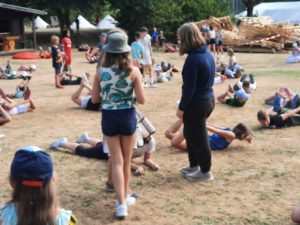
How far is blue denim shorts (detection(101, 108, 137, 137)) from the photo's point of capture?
16.2ft

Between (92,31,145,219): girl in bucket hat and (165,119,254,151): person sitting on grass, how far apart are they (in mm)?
2374

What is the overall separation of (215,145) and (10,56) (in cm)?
2285

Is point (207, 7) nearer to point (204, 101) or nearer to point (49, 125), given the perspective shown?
point (49, 125)

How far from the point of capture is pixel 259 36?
1095 inches

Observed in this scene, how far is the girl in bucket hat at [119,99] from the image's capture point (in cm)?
481

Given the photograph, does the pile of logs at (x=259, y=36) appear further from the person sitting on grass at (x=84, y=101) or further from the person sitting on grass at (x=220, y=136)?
the person sitting on grass at (x=220, y=136)

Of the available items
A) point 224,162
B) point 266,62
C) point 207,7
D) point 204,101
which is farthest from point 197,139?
point 207,7

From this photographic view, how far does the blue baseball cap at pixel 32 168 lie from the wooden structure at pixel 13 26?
2874 centimetres

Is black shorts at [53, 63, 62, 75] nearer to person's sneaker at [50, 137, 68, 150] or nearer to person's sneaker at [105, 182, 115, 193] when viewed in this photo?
person's sneaker at [50, 137, 68, 150]

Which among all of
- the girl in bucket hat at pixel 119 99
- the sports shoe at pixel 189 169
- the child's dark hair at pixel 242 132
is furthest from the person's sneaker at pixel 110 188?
the child's dark hair at pixel 242 132

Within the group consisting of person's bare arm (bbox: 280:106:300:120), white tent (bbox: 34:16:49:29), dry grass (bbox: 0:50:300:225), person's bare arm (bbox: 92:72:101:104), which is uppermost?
white tent (bbox: 34:16:49:29)

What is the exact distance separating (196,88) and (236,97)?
17.0ft

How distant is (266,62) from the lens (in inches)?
849

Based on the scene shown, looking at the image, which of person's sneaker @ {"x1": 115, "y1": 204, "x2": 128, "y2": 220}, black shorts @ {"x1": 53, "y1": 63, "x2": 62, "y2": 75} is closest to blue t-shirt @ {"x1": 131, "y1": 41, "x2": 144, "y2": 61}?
black shorts @ {"x1": 53, "y1": 63, "x2": 62, "y2": 75}
